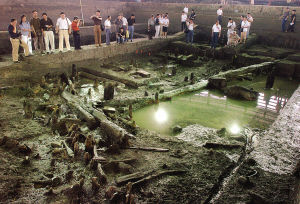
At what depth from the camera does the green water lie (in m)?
8.31

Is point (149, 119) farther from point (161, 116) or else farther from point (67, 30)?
point (67, 30)

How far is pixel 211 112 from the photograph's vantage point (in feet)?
30.5

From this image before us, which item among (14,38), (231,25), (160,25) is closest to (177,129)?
(14,38)

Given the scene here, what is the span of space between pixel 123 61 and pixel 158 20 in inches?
180

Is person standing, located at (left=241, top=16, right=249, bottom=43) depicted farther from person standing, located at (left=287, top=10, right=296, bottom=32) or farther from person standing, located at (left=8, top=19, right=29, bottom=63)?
person standing, located at (left=8, top=19, right=29, bottom=63)

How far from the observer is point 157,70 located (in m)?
15.0

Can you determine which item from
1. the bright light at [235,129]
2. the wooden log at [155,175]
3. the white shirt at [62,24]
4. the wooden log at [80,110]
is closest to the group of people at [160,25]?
the white shirt at [62,24]

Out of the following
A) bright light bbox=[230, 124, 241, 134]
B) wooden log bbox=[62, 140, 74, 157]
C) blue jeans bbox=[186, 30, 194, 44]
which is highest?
blue jeans bbox=[186, 30, 194, 44]

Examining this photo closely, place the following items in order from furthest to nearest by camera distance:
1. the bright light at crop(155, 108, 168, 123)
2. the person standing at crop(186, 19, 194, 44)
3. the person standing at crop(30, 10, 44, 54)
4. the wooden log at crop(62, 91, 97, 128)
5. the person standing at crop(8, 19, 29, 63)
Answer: the person standing at crop(186, 19, 194, 44), the person standing at crop(30, 10, 44, 54), the person standing at crop(8, 19, 29, 63), the bright light at crop(155, 108, 168, 123), the wooden log at crop(62, 91, 97, 128)

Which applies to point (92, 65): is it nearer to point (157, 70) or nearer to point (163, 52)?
point (157, 70)

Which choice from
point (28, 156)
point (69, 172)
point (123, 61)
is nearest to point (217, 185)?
point (69, 172)

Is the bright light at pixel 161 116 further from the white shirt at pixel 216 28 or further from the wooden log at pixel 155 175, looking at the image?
the white shirt at pixel 216 28

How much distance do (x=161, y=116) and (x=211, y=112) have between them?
80.2 inches

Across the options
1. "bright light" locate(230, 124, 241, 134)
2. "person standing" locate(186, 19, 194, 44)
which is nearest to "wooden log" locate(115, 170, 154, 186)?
"bright light" locate(230, 124, 241, 134)
